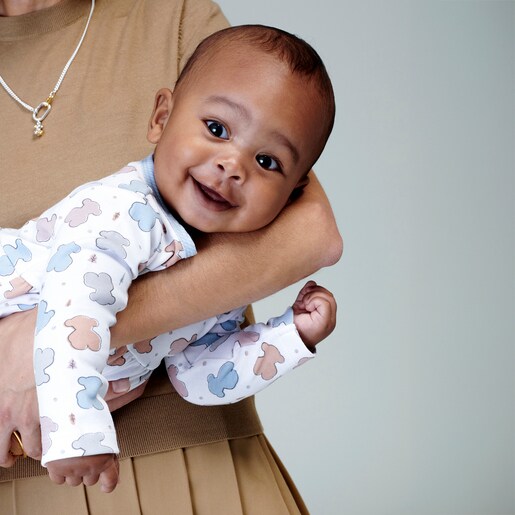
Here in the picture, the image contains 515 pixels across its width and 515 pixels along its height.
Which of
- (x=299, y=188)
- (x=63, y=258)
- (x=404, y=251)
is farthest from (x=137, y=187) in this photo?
(x=404, y=251)

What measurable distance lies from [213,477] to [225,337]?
25cm

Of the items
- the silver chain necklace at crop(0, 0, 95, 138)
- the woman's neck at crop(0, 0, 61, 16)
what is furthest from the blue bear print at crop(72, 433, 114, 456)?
the woman's neck at crop(0, 0, 61, 16)

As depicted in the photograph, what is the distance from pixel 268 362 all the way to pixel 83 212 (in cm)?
41

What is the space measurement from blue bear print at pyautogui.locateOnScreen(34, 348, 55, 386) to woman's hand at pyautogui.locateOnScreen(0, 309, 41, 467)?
0.49 feet

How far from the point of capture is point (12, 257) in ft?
5.09

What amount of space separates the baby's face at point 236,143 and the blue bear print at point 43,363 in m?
0.31

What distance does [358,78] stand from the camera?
3627mm

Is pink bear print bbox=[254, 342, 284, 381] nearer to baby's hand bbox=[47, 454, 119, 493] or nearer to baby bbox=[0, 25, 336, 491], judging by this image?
baby bbox=[0, 25, 336, 491]

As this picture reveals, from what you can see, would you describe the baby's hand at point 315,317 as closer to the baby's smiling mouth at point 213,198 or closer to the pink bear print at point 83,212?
the baby's smiling mouth at point 213,198

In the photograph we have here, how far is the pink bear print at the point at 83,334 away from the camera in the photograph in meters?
1.30

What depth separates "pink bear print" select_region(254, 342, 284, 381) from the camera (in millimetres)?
1652

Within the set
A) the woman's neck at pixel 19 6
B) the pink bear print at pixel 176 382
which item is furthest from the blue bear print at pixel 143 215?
the woman's neck at pixel 19 6

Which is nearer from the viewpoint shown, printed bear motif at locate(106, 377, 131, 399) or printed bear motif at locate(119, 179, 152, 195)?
printed bear motif at locate(119, 179, 152, 195)

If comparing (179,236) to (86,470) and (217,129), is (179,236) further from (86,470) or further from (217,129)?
(86,470)
